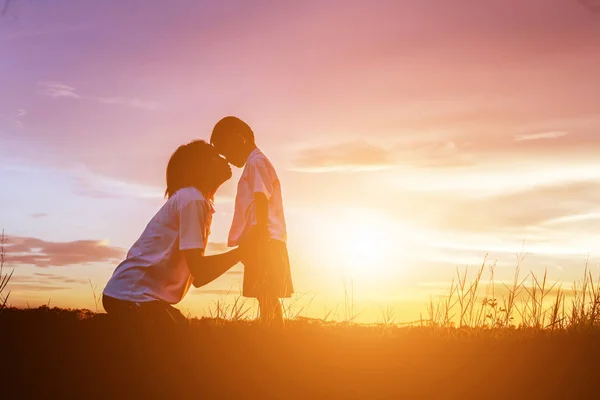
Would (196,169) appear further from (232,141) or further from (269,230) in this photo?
(232,141)

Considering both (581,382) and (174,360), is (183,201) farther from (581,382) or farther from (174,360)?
(581,382)

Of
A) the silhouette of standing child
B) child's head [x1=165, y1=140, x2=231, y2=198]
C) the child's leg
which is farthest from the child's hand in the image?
child's head [x1=165, y1=140, x2=231, y2=198]

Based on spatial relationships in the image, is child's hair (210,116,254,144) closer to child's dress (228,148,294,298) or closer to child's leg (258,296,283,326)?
child's dress (228,148,294,298)

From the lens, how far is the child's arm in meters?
5.20

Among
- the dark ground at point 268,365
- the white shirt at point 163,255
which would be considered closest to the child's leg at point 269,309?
the dark ground at point 268,365

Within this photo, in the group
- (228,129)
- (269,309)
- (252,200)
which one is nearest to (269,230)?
(252,200)

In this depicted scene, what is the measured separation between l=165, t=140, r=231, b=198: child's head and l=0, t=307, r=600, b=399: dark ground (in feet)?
4.17

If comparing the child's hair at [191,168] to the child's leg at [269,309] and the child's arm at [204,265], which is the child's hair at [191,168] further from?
the child's leg at [269,309]

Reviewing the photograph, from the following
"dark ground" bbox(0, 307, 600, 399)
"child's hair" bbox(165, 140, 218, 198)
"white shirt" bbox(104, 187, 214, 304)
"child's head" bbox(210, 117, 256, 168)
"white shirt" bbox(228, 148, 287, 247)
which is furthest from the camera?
"child's head" bbox(210, 117, 256, 168)

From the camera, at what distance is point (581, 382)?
234 inches

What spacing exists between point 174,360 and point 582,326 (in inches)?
199

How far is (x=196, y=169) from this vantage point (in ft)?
18.2

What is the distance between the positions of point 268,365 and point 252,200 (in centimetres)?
195

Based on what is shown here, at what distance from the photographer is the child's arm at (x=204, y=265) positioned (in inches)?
205
